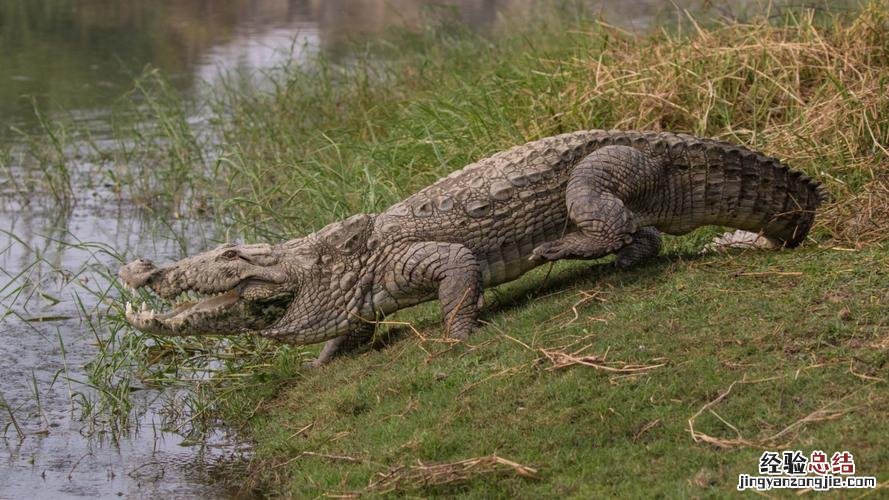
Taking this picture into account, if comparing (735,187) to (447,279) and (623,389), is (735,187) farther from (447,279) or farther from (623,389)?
(623,389)

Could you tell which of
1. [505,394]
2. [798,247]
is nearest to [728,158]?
[798,247]

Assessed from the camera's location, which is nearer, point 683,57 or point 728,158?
point 728,158

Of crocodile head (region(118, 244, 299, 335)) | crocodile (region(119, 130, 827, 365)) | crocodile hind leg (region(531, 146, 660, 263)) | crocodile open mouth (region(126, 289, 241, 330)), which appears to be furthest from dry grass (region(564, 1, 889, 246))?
crocodile open mouth (region(126, 289, 241, 330))

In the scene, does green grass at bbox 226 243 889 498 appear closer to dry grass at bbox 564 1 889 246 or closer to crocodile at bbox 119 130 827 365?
crocodile at bbox 119 130 827 365

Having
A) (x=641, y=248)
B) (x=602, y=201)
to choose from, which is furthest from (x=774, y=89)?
(x=602, y=201)

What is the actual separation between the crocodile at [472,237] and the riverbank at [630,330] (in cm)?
22

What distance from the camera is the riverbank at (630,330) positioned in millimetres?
4555

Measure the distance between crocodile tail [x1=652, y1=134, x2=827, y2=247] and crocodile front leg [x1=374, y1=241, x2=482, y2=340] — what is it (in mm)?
1185

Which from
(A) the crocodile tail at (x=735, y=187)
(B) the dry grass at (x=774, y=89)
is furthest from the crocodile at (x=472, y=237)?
(B) the dry grass at (x=774, y=89)

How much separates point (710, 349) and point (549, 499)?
1134mm

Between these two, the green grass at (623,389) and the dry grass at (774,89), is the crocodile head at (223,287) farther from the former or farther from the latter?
the dry grass at (774,89)

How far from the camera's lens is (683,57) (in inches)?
334

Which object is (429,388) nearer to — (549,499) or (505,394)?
(505,394)

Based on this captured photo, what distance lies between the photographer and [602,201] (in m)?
5.94
